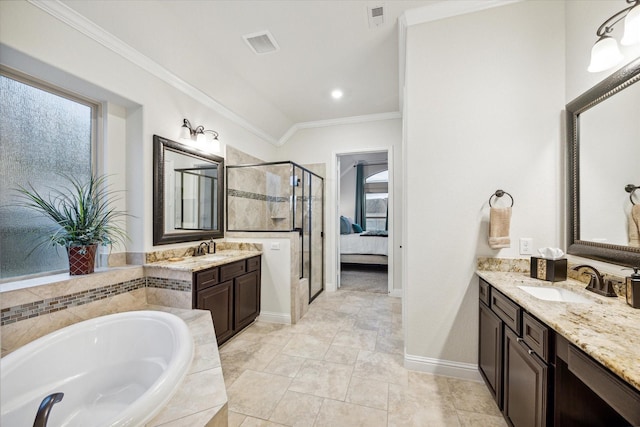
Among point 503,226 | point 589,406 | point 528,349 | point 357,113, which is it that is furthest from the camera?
point 357,113

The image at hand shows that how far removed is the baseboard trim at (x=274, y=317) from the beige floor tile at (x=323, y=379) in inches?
31.7

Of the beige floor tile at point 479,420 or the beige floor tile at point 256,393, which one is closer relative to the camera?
the beige floor tile at point 479,420

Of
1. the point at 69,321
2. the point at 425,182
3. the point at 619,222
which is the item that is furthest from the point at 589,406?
the point at 69,321

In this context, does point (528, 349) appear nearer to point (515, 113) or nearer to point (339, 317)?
point (515, 113)

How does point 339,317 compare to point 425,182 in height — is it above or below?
below

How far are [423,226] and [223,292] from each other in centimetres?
185

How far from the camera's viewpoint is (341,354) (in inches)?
89.6

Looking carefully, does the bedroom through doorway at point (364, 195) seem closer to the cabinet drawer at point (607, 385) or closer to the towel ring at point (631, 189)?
the towel ring at point (631, 189)

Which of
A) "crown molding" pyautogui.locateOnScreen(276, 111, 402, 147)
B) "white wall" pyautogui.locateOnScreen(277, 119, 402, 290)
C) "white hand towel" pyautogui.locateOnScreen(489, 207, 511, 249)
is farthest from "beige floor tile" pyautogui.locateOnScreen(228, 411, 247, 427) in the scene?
"crown molding" pyautogui.locateOnScreen(276, 111, 402, 147)

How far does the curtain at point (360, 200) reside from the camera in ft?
23.1

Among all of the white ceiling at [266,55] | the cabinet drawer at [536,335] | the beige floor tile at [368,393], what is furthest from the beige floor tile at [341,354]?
the white ceiling at [266,55]

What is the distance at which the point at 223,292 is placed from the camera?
2.36 m

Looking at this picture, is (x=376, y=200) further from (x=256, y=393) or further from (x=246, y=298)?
(x=256, y=393)

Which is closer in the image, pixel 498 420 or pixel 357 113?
pixel 498 420
